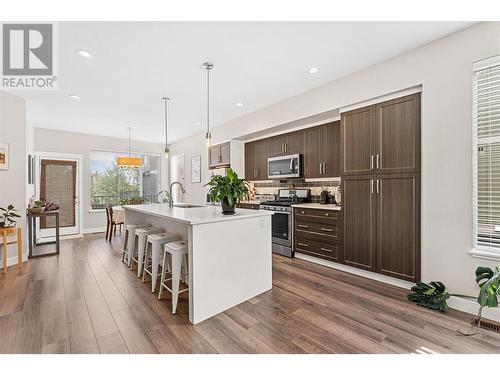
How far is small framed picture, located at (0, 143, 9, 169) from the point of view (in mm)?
3791

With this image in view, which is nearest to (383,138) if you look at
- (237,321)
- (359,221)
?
(359,221)

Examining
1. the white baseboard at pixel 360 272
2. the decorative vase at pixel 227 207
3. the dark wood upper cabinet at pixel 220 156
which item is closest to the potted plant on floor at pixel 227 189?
the decorative vase at pixel 227 207

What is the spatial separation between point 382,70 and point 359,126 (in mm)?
691

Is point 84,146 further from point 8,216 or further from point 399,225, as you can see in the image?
point 399,225

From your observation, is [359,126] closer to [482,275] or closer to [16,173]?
[482,275]

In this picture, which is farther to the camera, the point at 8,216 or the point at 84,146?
the point at 84,146

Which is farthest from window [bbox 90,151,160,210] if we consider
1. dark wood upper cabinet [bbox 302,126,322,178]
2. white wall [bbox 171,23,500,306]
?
white wall [bbox 171,23,500,306]

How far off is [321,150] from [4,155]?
5.10 metres

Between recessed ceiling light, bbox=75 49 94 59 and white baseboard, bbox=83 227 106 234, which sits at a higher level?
recessed ceiling light, bbox=75 49 94 59

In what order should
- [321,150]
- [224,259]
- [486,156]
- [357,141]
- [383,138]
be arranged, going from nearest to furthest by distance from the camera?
[486,156] < [224,259] < [383,138] < [357,141] < [321,150]

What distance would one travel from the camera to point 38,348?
1.82 m

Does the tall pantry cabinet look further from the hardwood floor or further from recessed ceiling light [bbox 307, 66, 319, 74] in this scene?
recessed ceiling light [bbox 307, 66, 319, 74]

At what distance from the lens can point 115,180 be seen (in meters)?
7.09

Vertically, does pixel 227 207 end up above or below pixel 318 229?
above
